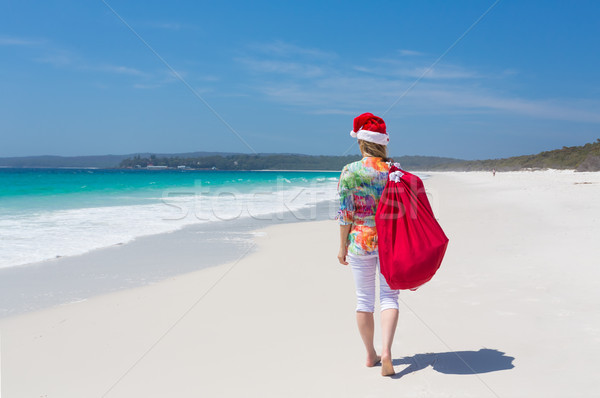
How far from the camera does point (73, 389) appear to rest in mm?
2926

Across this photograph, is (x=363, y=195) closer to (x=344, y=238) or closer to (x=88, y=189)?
(x=344, y=238)

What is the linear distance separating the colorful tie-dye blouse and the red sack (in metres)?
0.07

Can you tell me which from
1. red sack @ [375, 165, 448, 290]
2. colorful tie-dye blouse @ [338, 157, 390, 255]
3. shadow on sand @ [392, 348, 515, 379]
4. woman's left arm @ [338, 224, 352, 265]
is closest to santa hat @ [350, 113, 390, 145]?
colorful tie-dye blouse @ [338, 157, 390, 255]

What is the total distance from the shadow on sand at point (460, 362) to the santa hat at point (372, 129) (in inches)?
59.2

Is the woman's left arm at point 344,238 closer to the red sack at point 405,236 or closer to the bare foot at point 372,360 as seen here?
the red sack at point 405,236

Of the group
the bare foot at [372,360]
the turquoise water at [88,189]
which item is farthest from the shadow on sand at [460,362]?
the turquoise water at [88,189]

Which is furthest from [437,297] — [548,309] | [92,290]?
[92,290]

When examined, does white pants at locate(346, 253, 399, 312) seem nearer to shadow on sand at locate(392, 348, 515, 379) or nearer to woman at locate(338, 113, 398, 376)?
woman at locate(338, 113, 398, 376)

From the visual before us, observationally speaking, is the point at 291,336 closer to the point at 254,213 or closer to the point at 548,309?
the point at 548,309

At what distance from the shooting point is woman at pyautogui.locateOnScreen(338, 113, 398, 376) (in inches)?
115

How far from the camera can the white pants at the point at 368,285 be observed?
298cm

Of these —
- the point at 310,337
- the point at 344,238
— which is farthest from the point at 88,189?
the point at 344,238

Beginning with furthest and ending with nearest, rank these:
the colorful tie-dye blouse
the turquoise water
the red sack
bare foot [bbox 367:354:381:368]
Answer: the turquoise water
bare foot [bbox 367:354:381:368]
the colorful tie-dye blouse
the red sack

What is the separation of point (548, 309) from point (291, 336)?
2.25m
